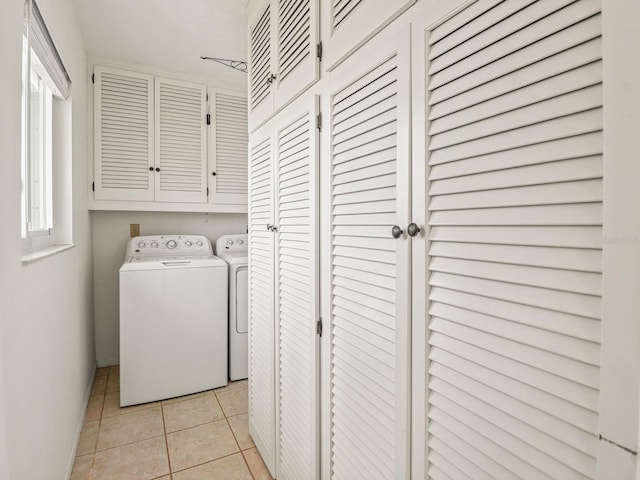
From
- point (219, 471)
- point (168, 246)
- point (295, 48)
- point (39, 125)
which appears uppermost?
point (295, 48)

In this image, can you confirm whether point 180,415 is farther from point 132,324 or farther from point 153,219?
point 153,219

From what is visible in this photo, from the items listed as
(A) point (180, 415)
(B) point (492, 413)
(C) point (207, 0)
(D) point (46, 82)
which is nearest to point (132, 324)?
(A) point (180, 415)

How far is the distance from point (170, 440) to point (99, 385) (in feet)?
3.38

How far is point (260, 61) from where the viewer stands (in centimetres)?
180

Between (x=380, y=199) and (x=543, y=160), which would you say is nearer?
(x=543, y=160)

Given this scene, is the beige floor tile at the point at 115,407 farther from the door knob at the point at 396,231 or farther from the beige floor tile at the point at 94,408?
the door knob at the point at 396,231

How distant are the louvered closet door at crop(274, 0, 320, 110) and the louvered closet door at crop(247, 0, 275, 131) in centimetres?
9

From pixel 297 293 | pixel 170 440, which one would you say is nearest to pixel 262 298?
pixel 297 293

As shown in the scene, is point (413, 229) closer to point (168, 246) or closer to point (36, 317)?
point (36, 317)

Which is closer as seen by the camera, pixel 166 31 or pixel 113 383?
pixel 166 31

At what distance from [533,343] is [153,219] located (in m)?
3.11

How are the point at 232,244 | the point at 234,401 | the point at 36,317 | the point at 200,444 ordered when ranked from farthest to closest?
the point at 232,244 < the point at 234,401 < the point at 200,444 < the point at 36,317

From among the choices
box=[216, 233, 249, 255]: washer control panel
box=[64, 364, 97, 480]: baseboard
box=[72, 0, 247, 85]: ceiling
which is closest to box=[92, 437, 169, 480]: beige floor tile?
box=[64, 364, 97, 480]: baseboard

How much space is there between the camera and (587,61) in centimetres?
50
